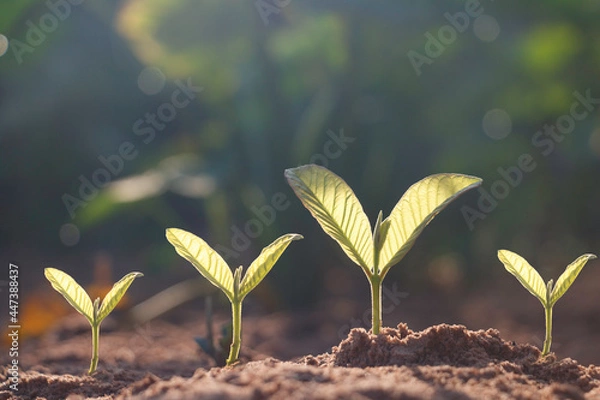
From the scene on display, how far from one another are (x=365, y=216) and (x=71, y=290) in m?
0.42

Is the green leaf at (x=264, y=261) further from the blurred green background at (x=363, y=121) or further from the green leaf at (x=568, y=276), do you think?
the blurred green background at (x=363, y=121)

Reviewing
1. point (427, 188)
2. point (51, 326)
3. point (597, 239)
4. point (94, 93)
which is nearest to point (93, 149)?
point (94, 93)

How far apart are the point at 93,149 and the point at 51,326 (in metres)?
1.23

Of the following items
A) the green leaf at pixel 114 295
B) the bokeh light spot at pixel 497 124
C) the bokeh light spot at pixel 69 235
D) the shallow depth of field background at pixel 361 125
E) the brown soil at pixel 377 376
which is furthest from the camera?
the bokeh light spot at pixel 69 235

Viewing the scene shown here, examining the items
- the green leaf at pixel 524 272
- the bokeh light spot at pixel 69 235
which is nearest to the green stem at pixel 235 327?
the green leaf at pixel 524 272

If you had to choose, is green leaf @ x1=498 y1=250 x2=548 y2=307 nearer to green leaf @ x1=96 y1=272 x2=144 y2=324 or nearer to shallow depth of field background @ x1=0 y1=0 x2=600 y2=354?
green leaf @ x1=96 y1=272 x2=144 y2=324

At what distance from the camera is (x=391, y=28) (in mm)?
2545

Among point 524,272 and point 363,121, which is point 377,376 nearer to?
point 524,272

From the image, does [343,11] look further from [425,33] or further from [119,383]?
[119,383]

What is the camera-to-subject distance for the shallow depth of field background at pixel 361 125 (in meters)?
2.24

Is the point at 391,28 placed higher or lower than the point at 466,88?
higher

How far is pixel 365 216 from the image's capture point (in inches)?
32.8

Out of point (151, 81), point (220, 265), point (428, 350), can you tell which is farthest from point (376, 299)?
point (151, 81)

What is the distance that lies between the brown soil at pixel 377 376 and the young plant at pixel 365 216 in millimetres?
59
